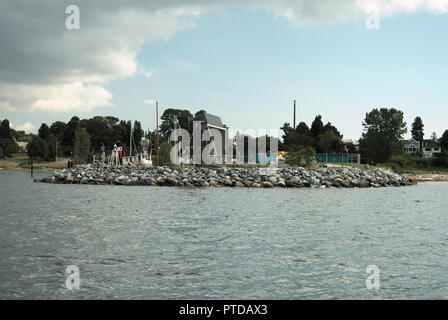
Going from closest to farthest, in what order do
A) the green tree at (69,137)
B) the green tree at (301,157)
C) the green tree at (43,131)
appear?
the green tree at (301,157), the green tree at (69,137), the green tree at (43,131)

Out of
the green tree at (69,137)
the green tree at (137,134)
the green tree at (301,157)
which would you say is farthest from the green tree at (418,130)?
the green tree at (69,137)

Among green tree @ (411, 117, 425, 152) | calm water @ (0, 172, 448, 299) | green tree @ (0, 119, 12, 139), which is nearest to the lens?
calm water @ (0, 172, 448, 299)

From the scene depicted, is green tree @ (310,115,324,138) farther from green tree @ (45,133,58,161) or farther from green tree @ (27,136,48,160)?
green tree @ (45,133,58,161)

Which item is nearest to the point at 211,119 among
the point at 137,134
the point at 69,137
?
the point at 137,134

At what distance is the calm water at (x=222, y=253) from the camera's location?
873 cm

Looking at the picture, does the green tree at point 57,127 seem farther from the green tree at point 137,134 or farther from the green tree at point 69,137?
the green tree at point 137,134

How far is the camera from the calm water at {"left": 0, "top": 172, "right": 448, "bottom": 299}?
873 cm

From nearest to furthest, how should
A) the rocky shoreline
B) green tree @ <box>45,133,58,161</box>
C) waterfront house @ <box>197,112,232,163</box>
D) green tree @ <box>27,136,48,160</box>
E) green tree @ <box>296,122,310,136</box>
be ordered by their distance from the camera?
the rocky shoreline < waterfront house @ <box>197,112,232,163</box> < green tree @ <box>27,136,48,160</box> < green tree @ <box>45,133,58,161</box> < green tree @ <box>296,122,310,136</box>

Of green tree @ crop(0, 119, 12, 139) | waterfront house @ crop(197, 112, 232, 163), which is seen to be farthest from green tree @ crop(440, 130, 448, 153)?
green tree @ crop(0, 119, 12, 139)

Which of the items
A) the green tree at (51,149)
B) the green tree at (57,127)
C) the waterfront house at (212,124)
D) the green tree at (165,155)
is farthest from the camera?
the green tree at (57,127)

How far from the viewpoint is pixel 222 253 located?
12.0 metres

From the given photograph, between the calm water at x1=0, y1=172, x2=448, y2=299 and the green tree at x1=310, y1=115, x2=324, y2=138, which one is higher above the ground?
the green tree at x1=310, y1=115, x2=324, y2=138

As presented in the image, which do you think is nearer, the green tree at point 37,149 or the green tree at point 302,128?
the green tree at point 37,149

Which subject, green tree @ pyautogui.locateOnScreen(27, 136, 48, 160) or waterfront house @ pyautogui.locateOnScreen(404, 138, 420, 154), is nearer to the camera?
green tree @ pyautogui.locateOnScreen(27, 136, 48, 160)
